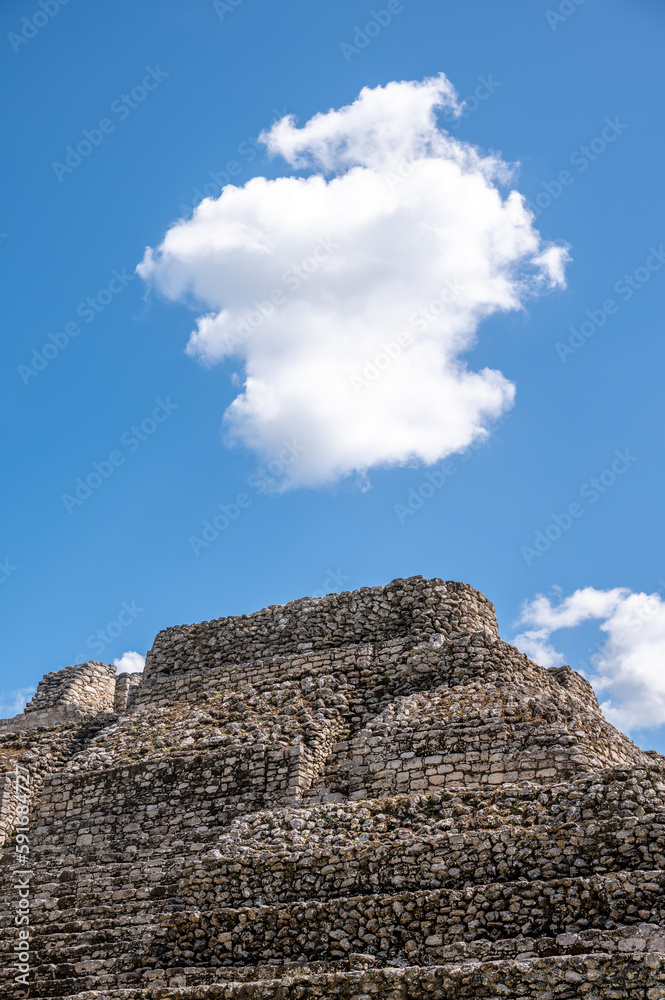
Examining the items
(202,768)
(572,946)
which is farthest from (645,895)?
(202,768)

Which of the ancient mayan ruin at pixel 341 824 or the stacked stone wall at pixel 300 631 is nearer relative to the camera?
the ancient mayan ruin at pixel 341 824

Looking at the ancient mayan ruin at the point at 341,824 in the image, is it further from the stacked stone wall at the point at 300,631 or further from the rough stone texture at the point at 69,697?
the rough stone texture at the point at 69,697

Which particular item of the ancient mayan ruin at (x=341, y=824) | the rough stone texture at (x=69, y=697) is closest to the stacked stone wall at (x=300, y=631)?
the ancient mayan ruin at (x=341, y=824)

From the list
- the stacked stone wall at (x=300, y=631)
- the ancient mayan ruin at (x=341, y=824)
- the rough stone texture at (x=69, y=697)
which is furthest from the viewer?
the rough stone texture at (x=69, y=697)

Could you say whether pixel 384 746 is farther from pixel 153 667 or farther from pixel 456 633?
pixel 153 667

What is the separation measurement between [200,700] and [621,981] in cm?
1161

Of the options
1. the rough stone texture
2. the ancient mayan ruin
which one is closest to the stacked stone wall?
the ancient mayan ruin

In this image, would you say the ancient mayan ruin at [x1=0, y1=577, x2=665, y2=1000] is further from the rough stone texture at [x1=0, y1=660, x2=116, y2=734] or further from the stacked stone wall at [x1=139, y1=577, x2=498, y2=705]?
the rough stone texture at [x1=0, y1=660, x2=116, y2=734]

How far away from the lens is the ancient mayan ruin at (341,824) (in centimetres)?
910

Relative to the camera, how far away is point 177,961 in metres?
10.5

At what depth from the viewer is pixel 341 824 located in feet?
38.0

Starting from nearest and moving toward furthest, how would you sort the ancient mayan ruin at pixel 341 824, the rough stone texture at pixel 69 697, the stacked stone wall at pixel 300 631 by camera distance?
the ancient mayan ruin at pixel 341 824 → the stacked stone wall at pixel 300 631 → the rough stone texture at pixel 69 697

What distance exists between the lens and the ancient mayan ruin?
910 cm

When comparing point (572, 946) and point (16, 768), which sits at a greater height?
point (16, 768)
